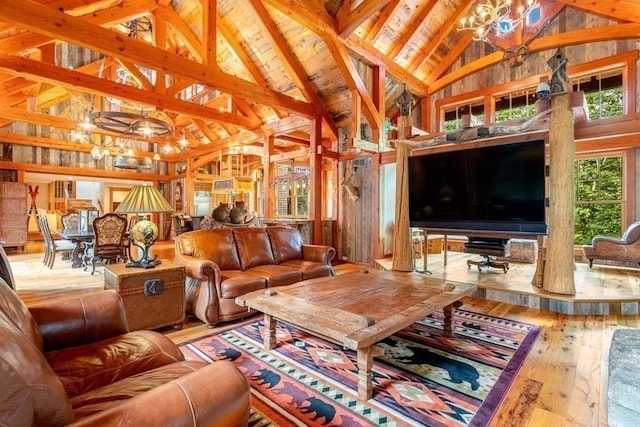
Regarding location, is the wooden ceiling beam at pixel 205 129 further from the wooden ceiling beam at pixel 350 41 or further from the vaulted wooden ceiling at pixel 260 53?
the wooden ceiling beam at pixel 350 41

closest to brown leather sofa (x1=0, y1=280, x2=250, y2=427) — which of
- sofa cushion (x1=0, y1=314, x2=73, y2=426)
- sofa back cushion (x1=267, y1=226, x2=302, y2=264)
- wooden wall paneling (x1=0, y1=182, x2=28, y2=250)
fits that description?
sofa cushion (x1=0, y1=314, x2=73, y2=426)

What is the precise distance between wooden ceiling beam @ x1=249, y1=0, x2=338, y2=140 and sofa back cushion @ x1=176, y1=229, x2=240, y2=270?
154 inches

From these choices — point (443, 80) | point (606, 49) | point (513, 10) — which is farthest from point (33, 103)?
point (606, 49)

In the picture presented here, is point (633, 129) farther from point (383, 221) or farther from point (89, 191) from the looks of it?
point (89, 191)

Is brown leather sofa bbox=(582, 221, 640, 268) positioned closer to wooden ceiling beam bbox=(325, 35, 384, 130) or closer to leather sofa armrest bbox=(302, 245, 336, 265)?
wooden ceiling beam bbox=(325, 35, 384, 130)

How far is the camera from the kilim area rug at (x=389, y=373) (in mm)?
1821

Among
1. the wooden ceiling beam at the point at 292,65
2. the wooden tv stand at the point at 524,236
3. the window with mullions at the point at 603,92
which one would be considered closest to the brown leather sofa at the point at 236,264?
the wooden tv stand at the point at 524,236

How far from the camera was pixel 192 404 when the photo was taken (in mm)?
995

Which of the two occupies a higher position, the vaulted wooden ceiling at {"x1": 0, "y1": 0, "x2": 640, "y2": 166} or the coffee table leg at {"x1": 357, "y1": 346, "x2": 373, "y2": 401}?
the vaulted wooden ceiling at {"x1": 0, "y1": 0, "x2": 640, "y2": 166}

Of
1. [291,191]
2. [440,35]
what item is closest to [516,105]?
[440,35]

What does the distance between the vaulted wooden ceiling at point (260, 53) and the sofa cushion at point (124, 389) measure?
13.2ft

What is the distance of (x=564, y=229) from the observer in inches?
147

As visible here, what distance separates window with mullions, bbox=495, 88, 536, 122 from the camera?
6559 millimetres

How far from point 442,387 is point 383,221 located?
4566 millimetres
